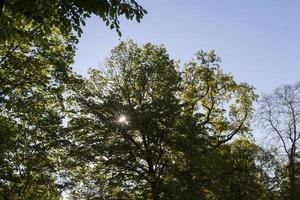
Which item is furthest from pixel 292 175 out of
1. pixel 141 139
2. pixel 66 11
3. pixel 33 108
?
pixel 66 11

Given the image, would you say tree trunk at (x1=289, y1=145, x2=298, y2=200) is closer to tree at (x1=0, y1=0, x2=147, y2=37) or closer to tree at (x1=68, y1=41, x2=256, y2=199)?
tree at (x1=68, y1=41, x2=256, y2=199)

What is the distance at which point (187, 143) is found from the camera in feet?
70.0

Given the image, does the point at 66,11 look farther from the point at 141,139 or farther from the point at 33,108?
the point at 141,139

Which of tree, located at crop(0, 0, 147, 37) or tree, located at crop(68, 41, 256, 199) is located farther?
tree, located at crop(68, 41, 256, 199)

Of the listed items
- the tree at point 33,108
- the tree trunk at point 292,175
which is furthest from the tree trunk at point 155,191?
the tree trunk at point 292,175

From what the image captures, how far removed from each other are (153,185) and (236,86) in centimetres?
1465


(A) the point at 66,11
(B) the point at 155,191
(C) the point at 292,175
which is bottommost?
(A) the point at 66,11

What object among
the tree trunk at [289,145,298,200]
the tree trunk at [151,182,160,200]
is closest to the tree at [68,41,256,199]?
the tree trunk at [151,182,160,200]

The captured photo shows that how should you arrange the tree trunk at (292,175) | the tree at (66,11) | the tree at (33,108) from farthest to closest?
the tree trunk at (292,175), the tree at (33,108), the tree at (66,11)

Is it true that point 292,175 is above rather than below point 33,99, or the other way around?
above

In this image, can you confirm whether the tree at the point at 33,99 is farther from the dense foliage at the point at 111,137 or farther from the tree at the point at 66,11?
the tree at the point at 66,11

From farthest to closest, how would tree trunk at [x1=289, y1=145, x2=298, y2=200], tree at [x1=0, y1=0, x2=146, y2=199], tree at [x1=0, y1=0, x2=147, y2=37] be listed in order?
tree trunk at [x1=289, y1=145, x2=298, y2=200] → tree at [x1=0, y1=0, x2=146, y2=199] → tree at [x1=0, y1=0, x2=147, y2=37]

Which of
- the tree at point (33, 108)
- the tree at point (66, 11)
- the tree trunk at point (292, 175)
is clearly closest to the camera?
the tree at point (66, 11)

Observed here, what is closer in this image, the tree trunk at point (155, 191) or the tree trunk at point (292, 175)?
the tree trunk at point (155, 191)
